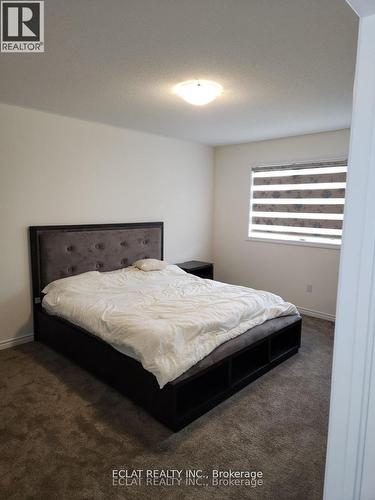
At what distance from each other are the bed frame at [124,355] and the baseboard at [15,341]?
0.08 metres

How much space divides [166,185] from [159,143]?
0.59m

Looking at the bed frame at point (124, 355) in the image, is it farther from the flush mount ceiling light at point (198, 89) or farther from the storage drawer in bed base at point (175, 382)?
the flush mount ceiling light at point (198, 89)

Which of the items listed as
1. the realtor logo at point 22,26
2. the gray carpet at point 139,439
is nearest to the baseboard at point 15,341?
the gray carpet at point 139,439

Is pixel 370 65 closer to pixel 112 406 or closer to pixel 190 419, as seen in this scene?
pixel 190 419

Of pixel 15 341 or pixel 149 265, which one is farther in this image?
pixel 149 265

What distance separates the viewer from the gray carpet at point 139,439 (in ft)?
5.54

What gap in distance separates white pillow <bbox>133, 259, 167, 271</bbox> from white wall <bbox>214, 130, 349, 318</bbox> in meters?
1.52

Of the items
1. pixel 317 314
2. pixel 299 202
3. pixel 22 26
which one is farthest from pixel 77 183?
pixel 317 314

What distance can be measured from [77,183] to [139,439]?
2.75 meters

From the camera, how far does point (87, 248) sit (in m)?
3.70

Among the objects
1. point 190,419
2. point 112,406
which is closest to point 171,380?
point 190,419

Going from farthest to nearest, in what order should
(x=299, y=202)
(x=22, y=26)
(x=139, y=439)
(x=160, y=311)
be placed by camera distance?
(x=299, y=202), (x=160, y=311), (x=139, y=439), (x=22, y=26)

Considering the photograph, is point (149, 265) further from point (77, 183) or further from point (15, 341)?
point (15, 341)

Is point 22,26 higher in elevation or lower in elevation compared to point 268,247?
higher
